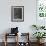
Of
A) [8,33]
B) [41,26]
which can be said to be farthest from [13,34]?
[41,26]

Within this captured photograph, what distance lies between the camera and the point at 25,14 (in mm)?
6125

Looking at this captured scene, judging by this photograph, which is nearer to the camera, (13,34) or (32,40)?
(13,34)

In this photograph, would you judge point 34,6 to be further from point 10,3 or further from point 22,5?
point 10,3

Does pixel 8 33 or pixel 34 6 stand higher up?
pixel 34 6

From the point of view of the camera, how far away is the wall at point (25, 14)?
19.9 ft

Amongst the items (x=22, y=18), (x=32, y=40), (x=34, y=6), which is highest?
(x=34, y=6)

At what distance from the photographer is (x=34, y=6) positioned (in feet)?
20.1

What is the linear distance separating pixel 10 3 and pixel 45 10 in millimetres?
1447

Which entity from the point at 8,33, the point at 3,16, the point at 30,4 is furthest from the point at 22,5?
the point at 8,33

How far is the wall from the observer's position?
608 cm

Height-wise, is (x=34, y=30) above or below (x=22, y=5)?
below

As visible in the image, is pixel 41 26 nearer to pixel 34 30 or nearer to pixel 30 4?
pixel 34 30

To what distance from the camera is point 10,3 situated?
6082mm

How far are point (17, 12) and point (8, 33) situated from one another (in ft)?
3.04
